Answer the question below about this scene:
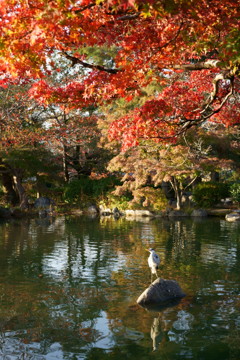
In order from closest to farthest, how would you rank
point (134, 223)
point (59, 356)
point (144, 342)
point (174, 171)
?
point (59, 356) → point (144, 342) → point (134, 223) → point (174, 171)

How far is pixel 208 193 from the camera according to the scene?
90.3 ft

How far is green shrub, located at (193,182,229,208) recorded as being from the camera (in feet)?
90.4

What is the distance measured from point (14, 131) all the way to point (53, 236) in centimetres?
913

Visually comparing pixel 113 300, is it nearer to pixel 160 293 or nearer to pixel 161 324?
pixel 160 293

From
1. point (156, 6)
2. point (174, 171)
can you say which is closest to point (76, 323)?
point (156, 6)

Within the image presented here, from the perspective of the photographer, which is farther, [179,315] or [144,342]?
[179,315]

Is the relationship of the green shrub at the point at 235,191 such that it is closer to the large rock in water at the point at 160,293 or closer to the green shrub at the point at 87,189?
the green shrub at the point at 87,189

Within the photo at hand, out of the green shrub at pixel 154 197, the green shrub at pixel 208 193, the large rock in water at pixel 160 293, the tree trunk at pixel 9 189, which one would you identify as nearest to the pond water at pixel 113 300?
the large rock in water at pixel 160 293

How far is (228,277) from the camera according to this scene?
10.4 meters

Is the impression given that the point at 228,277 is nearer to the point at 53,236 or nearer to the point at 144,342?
the point at 144,342

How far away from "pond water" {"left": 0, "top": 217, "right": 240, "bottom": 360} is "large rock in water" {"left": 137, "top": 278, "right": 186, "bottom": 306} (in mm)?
182

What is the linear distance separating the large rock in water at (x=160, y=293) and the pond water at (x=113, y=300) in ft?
0.60

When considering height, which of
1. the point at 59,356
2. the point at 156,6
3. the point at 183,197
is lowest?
the point at 59,356

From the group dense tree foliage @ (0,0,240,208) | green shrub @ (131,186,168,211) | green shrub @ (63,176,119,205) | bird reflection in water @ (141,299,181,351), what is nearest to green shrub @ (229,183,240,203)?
green shrub @ (131,186,168,211)
